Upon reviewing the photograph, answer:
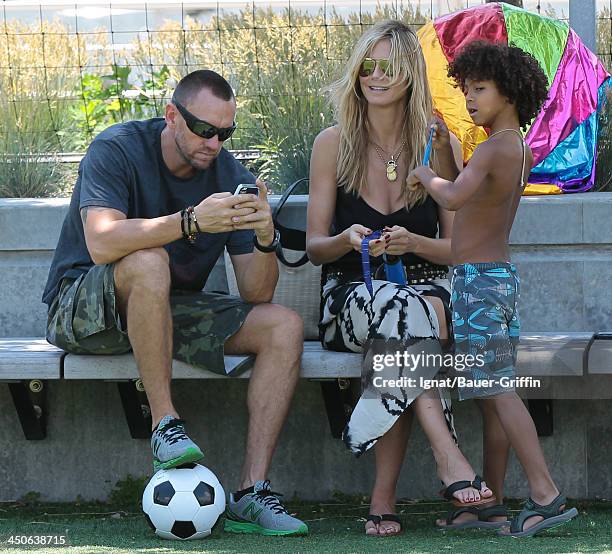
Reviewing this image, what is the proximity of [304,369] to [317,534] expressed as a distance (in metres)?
0.58

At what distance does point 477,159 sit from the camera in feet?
13.5

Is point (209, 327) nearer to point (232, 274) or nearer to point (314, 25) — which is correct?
point (232, 274)

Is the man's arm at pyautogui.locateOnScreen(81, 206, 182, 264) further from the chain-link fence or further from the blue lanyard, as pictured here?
the chain-link fence

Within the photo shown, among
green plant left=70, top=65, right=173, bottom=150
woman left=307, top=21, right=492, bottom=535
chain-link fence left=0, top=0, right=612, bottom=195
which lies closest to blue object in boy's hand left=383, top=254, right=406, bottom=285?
woman left=307, top=21, right=492, bottom=535

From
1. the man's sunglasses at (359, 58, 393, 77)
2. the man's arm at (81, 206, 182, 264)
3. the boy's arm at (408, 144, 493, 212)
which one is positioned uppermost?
the man's sunglasses at (359, 58, 393, 77)

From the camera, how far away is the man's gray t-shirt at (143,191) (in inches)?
170

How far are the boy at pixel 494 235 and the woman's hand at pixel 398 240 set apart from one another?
171 mm

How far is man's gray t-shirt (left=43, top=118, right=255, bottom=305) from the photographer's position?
4316 mm

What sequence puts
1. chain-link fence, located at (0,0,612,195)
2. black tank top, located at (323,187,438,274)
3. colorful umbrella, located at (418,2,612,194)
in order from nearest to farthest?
1. black tank top, located at (323,187,438,274)
2. colorful umbrella, located at (418,2,612,194)
3. chain-link fence, located at (0,0,612,195)

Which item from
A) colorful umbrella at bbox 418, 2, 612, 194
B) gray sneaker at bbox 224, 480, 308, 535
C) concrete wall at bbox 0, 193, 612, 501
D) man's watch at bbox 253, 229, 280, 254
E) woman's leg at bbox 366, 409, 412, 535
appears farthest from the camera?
colorful umbrella at bbox 418, 2, 612, 194

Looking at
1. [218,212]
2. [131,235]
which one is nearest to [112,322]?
[131,235]

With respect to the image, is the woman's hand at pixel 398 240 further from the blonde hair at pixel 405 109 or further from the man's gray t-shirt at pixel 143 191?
the man's gray t-shirt at pixel 143 191

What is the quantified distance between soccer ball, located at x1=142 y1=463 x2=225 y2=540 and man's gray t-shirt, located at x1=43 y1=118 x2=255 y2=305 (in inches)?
33.9

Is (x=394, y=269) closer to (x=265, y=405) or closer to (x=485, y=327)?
(x=485, y=327)
